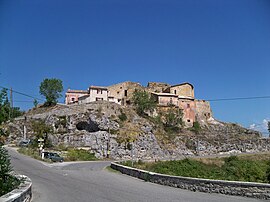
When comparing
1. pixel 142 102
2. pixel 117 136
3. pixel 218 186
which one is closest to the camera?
pixel 218 186

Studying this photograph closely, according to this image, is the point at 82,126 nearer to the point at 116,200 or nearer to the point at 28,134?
the point at 28,134

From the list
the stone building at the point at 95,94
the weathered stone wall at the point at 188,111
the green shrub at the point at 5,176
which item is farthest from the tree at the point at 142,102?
the green shrub at the point at 5,176

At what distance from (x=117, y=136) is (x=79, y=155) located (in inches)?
384

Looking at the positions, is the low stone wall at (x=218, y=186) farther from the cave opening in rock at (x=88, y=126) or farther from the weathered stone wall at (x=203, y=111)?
the weathered stone wall at (x=203, y=111)

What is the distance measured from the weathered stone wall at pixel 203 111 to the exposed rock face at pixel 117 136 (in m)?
10.2

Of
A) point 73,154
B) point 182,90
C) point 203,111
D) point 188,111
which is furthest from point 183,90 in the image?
point 73,154

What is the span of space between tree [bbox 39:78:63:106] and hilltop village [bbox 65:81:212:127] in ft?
16.9

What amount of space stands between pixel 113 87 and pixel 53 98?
15.5 metres

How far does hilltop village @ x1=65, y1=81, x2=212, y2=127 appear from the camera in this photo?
65.7m

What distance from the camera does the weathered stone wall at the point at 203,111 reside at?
72981 mm

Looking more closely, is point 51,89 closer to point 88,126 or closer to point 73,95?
point 73,95

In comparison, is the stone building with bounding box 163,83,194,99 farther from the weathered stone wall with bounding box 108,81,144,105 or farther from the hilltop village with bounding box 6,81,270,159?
the weathered stone wall with bounding box 108,81,144,105

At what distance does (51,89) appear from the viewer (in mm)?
62375

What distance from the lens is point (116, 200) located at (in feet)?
33.5
